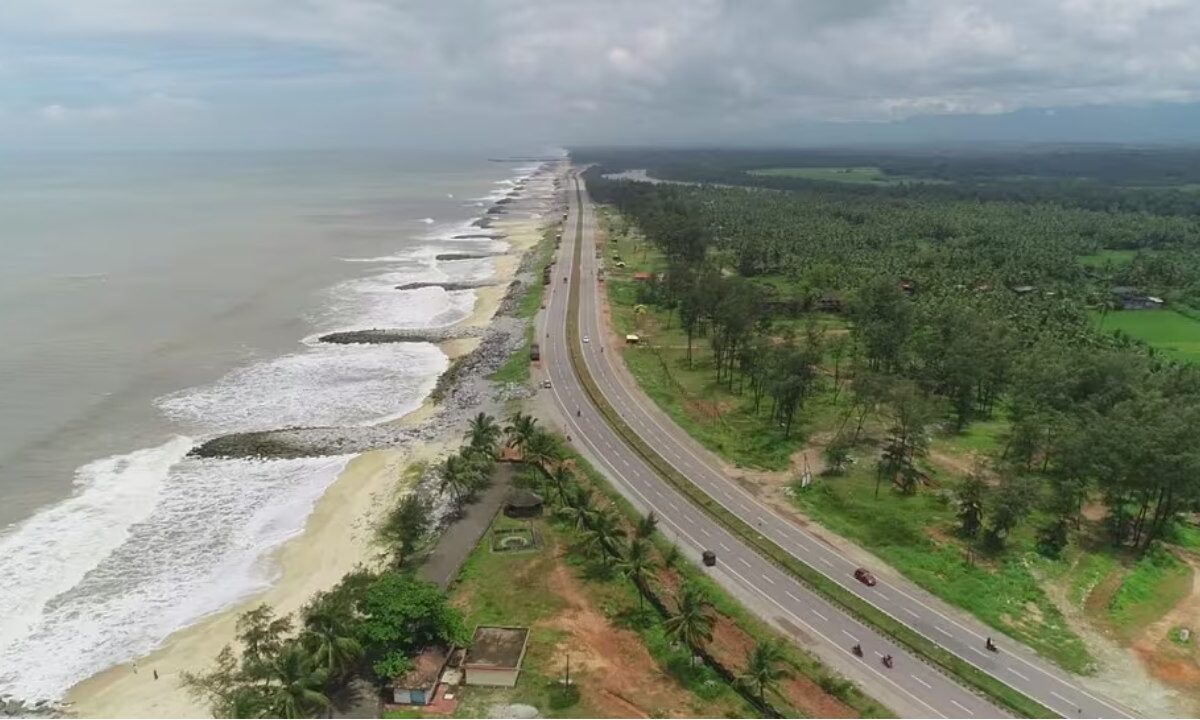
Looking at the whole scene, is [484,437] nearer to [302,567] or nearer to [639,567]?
[302,567]

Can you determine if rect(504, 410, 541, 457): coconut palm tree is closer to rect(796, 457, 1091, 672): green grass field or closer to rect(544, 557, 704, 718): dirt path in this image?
rect(544, 557, 704, 718): dirt path

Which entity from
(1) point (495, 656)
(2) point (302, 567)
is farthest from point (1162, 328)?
(2) point (302, 567)

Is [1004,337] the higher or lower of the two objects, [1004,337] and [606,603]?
the higher

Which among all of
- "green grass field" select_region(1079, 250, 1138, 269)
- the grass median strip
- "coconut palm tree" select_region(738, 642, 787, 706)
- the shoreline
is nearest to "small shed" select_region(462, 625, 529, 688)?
"coconut palm tree" select_region(738, 642, 787, 706)

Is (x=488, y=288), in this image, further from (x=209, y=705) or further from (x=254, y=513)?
(x=209, y=705)

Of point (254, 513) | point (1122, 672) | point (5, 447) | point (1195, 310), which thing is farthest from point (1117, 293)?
point (5, 447)
